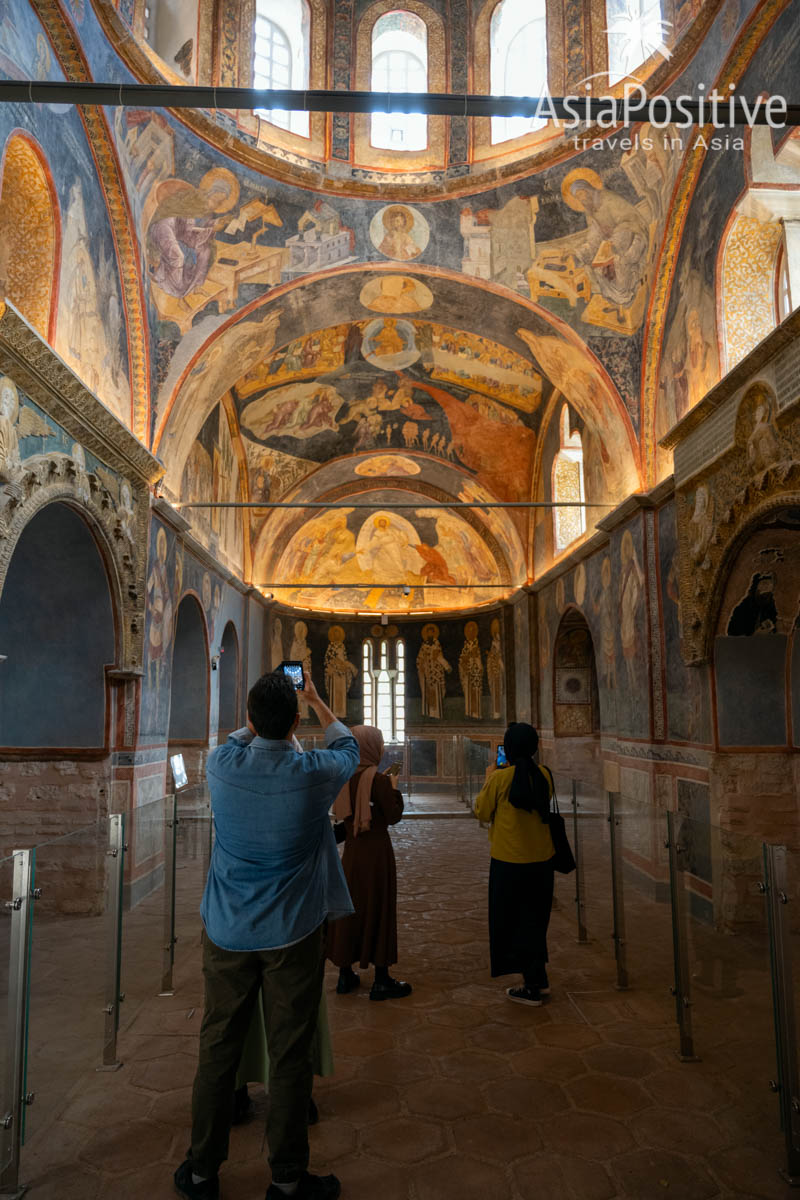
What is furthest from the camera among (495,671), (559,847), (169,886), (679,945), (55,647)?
(495,671)

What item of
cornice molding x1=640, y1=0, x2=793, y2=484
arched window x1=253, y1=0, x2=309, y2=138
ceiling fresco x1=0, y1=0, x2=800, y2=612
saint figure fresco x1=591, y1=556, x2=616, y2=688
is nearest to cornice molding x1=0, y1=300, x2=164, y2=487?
ceiling fresco x1=0, y1=0, x2=800, y2=612

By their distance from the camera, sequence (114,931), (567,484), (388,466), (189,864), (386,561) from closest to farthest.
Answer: (114,931) → (189,864) → (567,484) → (388,466) → (386,561)

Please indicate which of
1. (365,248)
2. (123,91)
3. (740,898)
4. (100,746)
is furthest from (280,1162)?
(365,248)

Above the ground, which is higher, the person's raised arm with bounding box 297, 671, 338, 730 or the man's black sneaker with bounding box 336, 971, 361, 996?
the person's raised arm with bounding box 297, 671, 338, 730

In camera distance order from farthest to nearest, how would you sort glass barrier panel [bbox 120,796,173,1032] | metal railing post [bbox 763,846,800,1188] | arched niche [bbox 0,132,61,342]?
arched niche [bbox 0,132,61,342] → glass barrier panel [bbox 120,796,173,1032] → metal railing post [bbox 763,846,800,1188]

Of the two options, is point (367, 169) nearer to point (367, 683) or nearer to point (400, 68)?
point (400, 68)

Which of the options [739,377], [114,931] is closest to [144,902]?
[114,931]

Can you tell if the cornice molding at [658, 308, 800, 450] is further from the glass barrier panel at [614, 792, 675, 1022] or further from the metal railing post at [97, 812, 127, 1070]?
the metal railing post at [97, 812, 127, 1070]

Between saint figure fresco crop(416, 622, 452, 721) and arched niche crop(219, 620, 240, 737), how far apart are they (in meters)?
7.20

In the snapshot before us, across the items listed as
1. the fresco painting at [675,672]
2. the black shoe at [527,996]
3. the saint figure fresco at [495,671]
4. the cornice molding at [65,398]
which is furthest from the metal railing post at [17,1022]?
the saint figure fresco at [495,671]

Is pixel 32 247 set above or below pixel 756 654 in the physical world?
above

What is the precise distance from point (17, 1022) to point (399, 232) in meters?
11.8

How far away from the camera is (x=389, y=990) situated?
20.7 ft

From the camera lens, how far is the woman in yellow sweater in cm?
597
